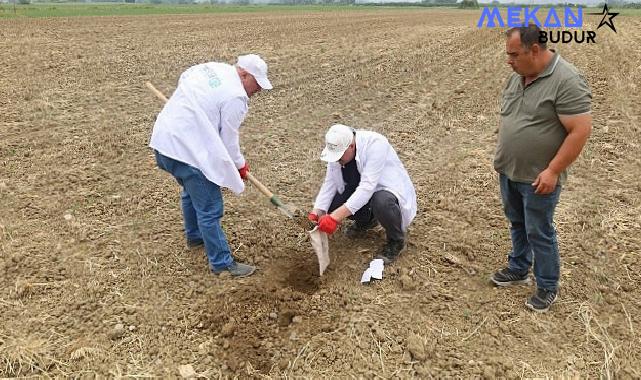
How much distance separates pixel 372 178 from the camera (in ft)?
12.2

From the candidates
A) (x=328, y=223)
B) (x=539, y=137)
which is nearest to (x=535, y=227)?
(x=539, y=137)

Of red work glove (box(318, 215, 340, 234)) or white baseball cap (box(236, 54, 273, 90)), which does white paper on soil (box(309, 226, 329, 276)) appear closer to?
red work glove (box(318, 215, 340, 234))

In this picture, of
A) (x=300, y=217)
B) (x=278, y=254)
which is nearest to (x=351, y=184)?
(x=300, y=217)

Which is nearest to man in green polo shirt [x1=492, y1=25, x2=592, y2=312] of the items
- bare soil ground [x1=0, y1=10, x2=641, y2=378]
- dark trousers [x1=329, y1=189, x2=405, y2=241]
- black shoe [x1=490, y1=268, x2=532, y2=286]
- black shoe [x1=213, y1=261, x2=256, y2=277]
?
black shoe [x1=490, y1=268, x2=532, y2=286]

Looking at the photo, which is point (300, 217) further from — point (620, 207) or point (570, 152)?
point (620, 207)

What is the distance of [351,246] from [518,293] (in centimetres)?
133

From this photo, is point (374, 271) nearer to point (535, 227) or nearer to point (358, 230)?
point (358, 230)

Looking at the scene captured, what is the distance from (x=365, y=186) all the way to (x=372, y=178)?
8 cm

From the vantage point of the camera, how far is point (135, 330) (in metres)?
3.28

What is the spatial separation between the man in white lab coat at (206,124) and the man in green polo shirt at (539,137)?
155 cm

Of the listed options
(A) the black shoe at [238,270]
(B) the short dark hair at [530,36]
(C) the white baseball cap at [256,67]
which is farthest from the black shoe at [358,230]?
(B) the short dark hair at [530,36]

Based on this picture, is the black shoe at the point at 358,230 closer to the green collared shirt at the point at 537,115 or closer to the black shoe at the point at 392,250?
the black shoe at the point at 392,250

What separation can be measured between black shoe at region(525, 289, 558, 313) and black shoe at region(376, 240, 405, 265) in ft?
3.37

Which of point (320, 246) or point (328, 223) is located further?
point (320, 246)
